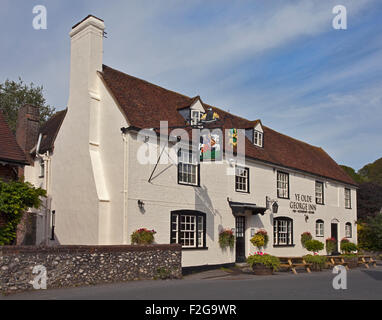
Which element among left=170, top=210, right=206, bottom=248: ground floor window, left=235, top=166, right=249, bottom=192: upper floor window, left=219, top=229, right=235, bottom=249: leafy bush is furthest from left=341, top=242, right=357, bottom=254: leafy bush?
left=170, top=210, right=206, bottom=248: ground floor window

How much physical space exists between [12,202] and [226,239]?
32.4 feet

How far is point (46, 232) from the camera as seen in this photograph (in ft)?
61.7

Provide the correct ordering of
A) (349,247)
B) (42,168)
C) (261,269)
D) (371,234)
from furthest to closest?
(371,234)
(349,247)
(42,168)
(261,269)

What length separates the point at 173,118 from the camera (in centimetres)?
1897

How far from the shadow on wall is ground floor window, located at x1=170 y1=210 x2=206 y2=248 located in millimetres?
298

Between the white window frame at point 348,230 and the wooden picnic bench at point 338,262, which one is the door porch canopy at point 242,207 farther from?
the white window frame at point 348,230

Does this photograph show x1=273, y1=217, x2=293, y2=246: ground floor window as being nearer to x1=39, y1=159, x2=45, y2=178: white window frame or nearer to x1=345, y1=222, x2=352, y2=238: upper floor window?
x1=345, y1=222, x2=352, y2=238: upper floor window

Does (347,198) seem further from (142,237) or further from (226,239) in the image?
(142,237)

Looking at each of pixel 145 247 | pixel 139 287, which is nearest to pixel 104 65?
pixel 145 247

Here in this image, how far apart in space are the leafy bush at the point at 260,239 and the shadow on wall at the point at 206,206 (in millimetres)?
2787

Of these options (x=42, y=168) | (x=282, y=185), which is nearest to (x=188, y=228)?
(x=42, y=168)

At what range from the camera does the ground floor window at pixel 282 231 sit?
23156 millimetres
